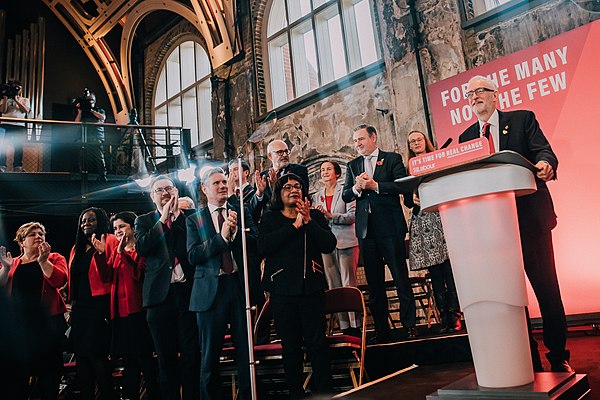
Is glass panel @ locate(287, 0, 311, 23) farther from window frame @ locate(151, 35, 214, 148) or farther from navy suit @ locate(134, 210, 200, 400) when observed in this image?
navy suit @ locate(134, 210, 200, 400)

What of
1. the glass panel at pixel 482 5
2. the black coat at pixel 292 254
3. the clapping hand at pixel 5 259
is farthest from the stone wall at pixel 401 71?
the clapping hand at pixel 5 259

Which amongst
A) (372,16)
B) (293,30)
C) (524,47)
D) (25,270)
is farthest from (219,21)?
(25,270)

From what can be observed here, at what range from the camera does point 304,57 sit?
25.4 ft

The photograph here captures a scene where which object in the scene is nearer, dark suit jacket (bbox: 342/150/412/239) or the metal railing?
dark suit jacket (bbox: 342/150/412/239)

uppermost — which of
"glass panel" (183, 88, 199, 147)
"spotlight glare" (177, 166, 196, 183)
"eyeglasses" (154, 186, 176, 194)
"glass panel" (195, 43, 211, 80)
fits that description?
"glass panel" (195, 43, 211, 80)

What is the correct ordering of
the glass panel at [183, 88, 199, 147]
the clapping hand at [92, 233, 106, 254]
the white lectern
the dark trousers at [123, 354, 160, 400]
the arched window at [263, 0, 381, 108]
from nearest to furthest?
the white lectern < the dark trousers at [123, 354, 160, 400] < the clapping hand at [92, 233, 106, 254] < the arched window at [263, 0, 381, 108] < the glass panel at [183, 88, 199, 147]

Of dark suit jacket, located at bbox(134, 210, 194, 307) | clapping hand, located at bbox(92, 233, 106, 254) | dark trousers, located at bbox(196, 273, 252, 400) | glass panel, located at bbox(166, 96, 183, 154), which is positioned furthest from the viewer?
glass panel, located at bbox(166, 96, 183, 154)

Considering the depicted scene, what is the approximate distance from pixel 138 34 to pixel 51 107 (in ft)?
8.82

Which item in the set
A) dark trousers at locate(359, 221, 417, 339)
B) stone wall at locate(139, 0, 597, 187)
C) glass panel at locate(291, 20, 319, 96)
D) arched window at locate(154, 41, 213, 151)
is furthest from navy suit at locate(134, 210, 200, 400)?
arched window at locate(154, 41, 213, 151)

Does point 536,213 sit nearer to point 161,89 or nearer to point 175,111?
point 175,111

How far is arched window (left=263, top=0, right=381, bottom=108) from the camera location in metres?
6.85

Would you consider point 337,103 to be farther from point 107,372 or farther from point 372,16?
point 107,372

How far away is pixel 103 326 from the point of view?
3381mm

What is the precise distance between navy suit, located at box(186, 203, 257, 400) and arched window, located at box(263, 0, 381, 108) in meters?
4.50
